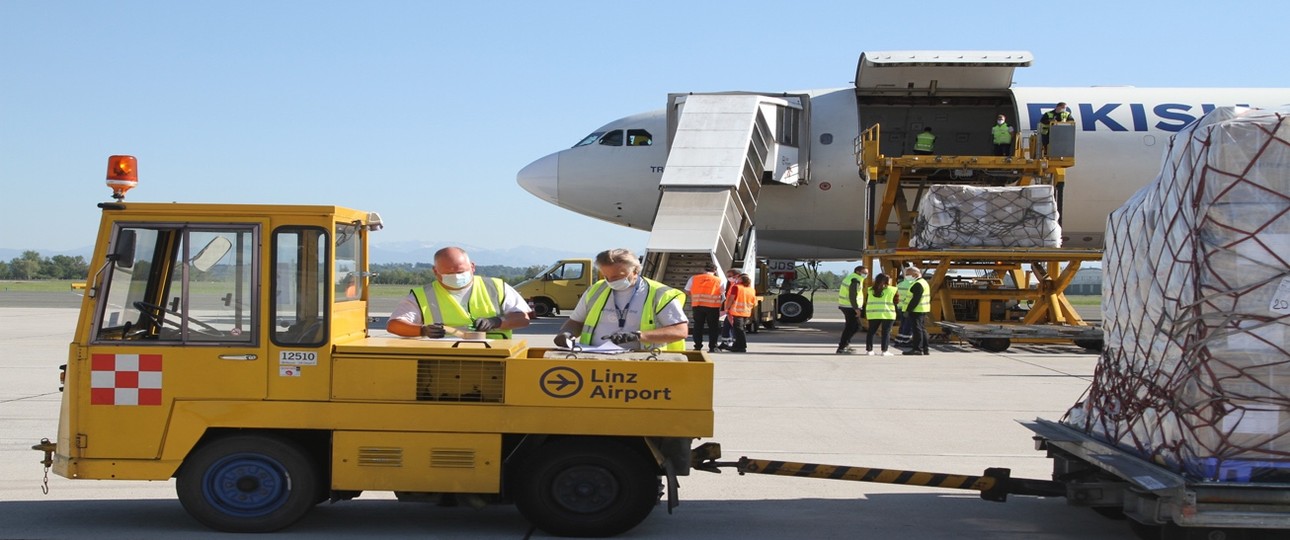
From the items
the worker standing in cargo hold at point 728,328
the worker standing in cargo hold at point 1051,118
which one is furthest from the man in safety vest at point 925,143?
the worker standing in cargo hold at point 728,328

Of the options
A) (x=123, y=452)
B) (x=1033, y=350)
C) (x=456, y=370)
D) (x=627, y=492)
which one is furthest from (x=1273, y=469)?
(x=1033, y=350)

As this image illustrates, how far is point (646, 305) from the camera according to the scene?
6984 millimetres

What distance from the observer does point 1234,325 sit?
16.7ft

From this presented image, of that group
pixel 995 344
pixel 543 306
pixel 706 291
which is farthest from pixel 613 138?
pixel 995 344

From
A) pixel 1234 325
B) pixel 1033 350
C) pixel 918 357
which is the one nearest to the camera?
pixel 1234 325

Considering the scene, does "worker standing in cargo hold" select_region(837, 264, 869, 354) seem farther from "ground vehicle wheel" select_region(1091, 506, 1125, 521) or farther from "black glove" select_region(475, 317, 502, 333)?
"black glove" select_region(475, 317, 502, 333)

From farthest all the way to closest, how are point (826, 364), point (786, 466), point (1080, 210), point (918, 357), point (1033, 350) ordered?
point (1080, 210)
point (1033, 350)
point (918, 357)
point (826, 364)
point (786, 466)

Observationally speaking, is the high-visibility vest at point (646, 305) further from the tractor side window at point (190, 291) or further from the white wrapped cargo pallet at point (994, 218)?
the white wrapped cargo pallet at point (994, 218)

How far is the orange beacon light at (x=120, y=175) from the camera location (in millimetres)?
5996

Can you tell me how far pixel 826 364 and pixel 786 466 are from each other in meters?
9.73

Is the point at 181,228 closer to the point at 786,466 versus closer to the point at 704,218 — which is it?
the point at 786,466

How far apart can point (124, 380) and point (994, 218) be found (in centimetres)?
1606

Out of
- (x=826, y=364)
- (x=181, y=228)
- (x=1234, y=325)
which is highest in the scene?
(x=181, y=228)

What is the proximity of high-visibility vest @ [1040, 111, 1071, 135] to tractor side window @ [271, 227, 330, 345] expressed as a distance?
58.8 feet
